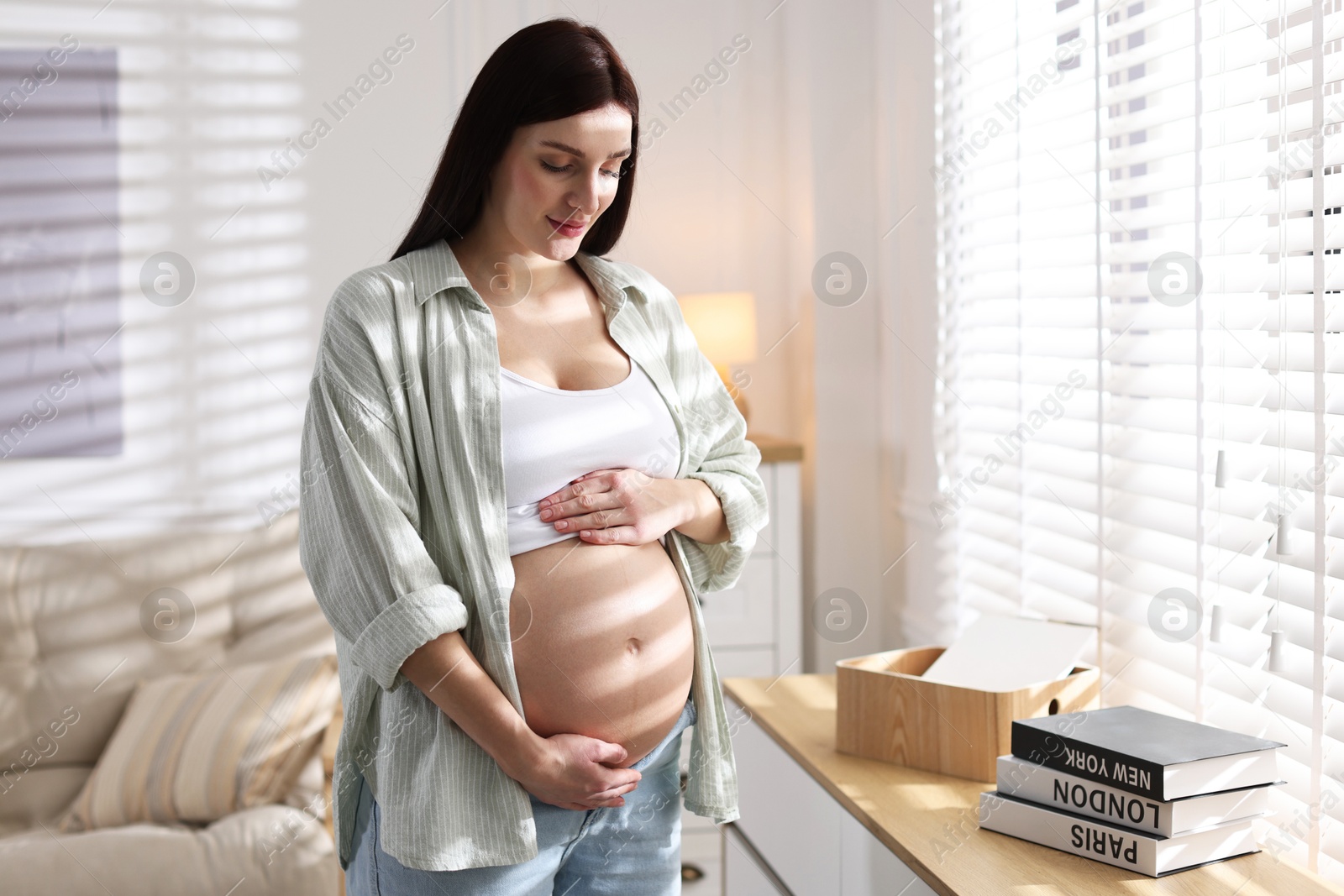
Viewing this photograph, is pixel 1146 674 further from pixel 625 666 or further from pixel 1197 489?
pixel 625 666

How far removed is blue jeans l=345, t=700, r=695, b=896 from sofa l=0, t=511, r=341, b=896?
3.11ft

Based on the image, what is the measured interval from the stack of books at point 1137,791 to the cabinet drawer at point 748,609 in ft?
4.41

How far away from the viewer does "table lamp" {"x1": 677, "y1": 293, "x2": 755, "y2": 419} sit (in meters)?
2.58

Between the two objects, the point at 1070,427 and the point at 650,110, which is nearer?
the point at 1070,427

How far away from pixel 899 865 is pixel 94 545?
1916 mm

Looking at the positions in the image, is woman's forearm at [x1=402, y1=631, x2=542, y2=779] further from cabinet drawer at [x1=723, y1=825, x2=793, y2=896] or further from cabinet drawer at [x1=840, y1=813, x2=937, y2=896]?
cabinet drawer at [x1=723, y1=825, x2=793, y2=896]

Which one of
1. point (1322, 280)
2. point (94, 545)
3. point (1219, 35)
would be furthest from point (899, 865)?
point (94, 545)

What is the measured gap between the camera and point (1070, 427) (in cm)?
159

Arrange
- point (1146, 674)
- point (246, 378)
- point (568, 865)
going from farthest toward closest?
point (246, 378), point (1146, 674), point (568, 865)

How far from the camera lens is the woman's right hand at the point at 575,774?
936 millimetres

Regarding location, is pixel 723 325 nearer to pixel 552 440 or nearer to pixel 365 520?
pixel 552 440

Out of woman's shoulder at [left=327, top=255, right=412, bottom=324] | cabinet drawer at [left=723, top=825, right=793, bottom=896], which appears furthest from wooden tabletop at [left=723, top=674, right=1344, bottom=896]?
woman's shoulder at [left=327, top=255, right=412, bottom=324]

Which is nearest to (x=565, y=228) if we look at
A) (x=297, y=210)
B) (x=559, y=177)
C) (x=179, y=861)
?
(x=559, y=177)

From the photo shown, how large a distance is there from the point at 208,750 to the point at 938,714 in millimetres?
1437
